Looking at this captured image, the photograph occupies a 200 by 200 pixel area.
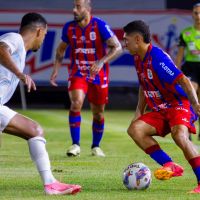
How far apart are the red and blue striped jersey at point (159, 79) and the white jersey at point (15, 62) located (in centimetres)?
150

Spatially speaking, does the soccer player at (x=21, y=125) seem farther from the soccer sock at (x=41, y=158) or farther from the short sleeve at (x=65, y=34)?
the short sleeve at (x=65, y=34)

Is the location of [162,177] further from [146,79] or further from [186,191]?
[146,79]

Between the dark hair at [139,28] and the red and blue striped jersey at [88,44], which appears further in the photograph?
the red and blue striped jersey at [88,44]

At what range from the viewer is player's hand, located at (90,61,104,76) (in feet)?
45.6

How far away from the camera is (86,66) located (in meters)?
14.4

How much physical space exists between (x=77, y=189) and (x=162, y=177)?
1.02m

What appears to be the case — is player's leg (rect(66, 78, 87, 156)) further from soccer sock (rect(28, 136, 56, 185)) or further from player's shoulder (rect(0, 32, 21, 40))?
player's shoulder (rect(0, 32, 21, 40))

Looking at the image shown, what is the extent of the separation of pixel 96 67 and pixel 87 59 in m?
0.53

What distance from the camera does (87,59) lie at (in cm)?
1446

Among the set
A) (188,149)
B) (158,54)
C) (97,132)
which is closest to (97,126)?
(97,132)

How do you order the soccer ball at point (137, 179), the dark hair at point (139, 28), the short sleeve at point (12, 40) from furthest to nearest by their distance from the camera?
the dark hair at point (139, 28)
the soccer ball at point (137, 179)
the short sleeve at point (12, 40)

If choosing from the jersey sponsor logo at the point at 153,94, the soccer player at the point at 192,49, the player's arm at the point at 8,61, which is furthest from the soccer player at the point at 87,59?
the player's arm at the point at 8,61

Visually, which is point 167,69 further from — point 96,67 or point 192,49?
point 192,49

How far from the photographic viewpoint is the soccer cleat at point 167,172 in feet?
32.8
